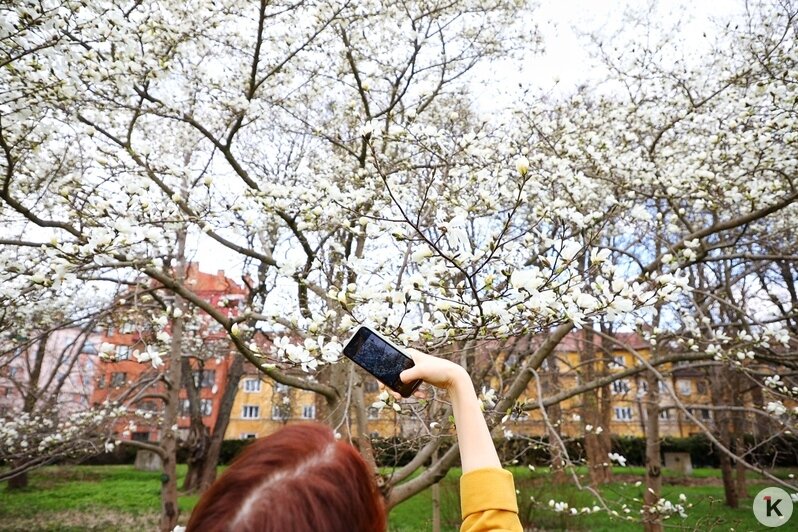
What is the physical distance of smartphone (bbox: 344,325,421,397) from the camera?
1.29m

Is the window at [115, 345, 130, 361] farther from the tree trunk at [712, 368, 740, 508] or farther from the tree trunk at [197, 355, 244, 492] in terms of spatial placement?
the tree trunk at [712, 368, 740, 508]

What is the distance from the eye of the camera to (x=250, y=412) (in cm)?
4012

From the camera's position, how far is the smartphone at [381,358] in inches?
50.6

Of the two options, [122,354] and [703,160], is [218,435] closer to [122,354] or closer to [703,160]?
[122,354]

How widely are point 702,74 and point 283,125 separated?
17.0ft

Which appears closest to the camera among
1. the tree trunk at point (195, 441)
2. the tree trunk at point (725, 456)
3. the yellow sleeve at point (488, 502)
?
the yellow sleeve at point (488, 502)

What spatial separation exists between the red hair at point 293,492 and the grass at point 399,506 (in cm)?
575

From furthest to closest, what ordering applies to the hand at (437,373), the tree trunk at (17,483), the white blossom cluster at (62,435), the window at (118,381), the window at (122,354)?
the tree trunk at (17,483) → the window at (118,381) → the white blossom cluster at (62,435) → the window at (122,354) → the hand at (437,373)

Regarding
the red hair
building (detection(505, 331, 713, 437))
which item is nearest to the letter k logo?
building (detection(505, 331, 713, 437))

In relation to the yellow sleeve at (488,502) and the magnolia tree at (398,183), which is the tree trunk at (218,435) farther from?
the yellow sleeve at (488,502)

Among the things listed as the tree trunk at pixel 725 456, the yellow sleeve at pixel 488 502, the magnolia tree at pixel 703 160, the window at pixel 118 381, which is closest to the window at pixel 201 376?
the window at pixel 118 381

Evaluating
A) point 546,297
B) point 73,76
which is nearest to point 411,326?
point 546,297

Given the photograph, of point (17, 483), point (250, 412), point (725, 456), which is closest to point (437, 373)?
point (725, 456)

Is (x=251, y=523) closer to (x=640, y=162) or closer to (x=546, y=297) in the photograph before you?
(x=546, y=297)
